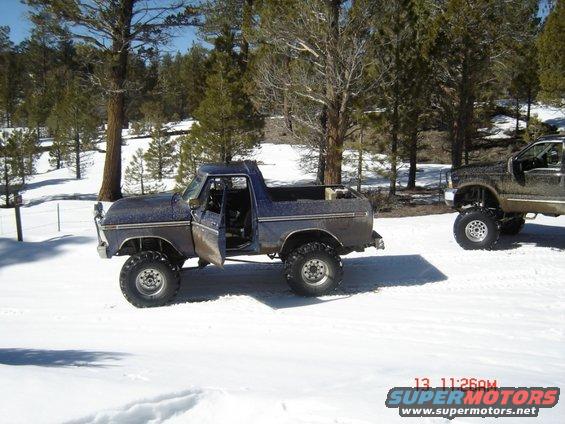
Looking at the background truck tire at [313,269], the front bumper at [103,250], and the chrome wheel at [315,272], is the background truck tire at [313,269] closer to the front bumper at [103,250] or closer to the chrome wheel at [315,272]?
the chrome wheel at [315,272]

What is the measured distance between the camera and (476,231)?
9.75m

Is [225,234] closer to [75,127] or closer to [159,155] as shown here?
[159,155]

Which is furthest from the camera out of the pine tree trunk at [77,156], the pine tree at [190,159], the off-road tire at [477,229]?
the pine tree trunk at [77,156]

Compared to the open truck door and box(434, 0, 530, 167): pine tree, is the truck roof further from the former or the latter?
box(434, 0, 530, 167): pine tree

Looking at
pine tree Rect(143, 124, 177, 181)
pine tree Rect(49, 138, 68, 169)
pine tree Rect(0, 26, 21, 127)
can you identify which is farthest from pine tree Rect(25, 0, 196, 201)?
pine tree Rect(0, 26, 21, 127)

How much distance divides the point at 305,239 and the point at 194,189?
1.72 m

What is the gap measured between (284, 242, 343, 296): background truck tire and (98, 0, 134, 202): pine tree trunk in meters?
12.1

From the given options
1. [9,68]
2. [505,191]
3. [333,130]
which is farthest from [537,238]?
[9,68]

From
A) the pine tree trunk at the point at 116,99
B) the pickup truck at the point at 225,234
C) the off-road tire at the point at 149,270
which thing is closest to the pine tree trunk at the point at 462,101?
the pine tree trunk at the point at 116,99

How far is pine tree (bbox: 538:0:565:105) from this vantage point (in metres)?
18.1

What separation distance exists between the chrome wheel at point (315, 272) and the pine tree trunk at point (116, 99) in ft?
39.9

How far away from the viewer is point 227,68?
20906 millimetres

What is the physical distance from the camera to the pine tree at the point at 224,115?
20375 millimetres

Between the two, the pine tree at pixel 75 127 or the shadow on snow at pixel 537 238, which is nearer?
the shadow on snow at pixel 537 238
